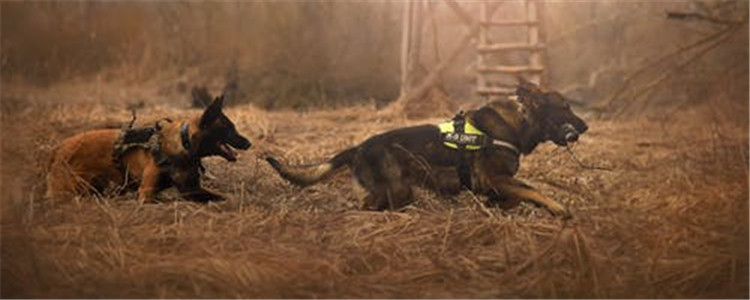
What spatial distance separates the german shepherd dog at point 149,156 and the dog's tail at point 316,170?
25 cm

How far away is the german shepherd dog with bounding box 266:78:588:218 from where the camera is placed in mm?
4316

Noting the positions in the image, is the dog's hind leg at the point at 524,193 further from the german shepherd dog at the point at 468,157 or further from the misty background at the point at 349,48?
the misty background at the point at 349,48

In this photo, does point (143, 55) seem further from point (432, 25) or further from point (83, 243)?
point (432, 25)

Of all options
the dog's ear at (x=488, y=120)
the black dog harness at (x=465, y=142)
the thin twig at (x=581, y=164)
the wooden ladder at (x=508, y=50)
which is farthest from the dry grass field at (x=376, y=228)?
the wooden ladder at (x=508, y=50)

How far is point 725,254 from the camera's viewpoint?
4.30 metres

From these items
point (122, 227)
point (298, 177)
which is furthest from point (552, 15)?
point (122, 227)

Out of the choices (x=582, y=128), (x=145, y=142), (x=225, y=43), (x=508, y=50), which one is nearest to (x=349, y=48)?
(x=225, y=43)

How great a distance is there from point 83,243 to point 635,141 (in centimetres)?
269

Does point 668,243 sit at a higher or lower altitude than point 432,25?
lower

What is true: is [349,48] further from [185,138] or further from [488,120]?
[185,138]

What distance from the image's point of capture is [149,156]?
4.34 m

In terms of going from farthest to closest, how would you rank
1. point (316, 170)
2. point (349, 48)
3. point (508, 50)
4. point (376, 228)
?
1. point (349, 48)
2. point (508, 50)
3. point (316, 170)
4. point (376, 228)

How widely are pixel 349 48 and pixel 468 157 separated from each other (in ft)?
2.96

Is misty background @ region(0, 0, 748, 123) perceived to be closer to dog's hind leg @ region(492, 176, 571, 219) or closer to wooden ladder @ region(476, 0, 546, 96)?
wooden ladder @ region(476, 0, 546, 96)
